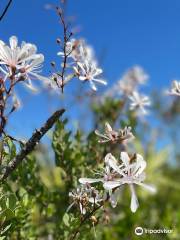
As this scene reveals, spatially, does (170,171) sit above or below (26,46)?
above

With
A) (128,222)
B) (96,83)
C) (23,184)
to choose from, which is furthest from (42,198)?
(128,222)

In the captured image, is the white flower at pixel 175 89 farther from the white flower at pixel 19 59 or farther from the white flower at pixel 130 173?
the white flower at pixel 19 59

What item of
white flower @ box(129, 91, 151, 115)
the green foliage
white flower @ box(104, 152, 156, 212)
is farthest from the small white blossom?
white flower @ box(129, 91, 151, 115)

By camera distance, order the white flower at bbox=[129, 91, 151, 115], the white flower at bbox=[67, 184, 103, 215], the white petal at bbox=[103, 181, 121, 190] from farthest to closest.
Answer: the white flower at bbox=[129, 91, 151, 115], the white flower at bbox=[67, 184, 103, 215], the white petal at bbox=[103, 181, 121, 190]

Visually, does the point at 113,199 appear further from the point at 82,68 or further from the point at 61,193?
the point at 61,193

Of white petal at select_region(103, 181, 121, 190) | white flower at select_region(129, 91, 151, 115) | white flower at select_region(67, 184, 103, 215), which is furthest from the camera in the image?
white flower at select_region(129, 91, 151, 115)

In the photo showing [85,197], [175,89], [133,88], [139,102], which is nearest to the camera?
[85,197]

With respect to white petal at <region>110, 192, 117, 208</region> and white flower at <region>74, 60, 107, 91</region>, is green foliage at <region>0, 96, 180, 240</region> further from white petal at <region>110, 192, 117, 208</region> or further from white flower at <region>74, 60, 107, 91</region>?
white flower at <region>74, 60, 107, 91</region>

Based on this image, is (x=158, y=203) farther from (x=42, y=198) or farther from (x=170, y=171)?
(x=42, y=198)

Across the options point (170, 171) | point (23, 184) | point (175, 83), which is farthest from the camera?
point (170, 171)

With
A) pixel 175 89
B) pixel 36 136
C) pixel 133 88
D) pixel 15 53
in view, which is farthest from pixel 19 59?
pixel 133 88

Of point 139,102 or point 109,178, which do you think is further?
point 139,102
